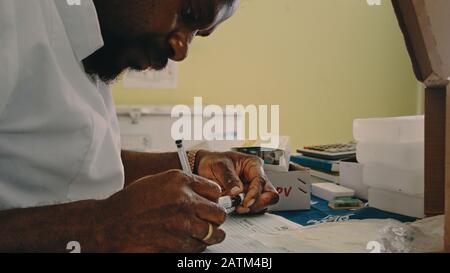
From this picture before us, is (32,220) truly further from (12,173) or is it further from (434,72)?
(434,72)

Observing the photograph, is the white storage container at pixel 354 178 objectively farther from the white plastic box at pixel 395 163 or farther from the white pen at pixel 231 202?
the white pen at pixel 231 202

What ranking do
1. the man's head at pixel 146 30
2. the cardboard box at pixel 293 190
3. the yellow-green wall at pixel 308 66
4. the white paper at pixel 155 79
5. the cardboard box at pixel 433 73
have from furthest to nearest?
the yellow-green wall at pixel 308 66
the white paper at pixel 155 79
the cardboard box at pixel 293 190
the man's head at pixel 146 30
the cardboard box at pixel 433 73

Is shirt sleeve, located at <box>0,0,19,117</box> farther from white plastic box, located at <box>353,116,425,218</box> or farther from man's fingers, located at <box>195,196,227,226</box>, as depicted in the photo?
white plastic box, located at <box>353,116,425,218</box>

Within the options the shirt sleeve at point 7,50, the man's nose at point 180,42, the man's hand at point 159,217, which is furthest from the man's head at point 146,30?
the man's hand at point 159,217

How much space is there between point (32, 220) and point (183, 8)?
460 millimetres

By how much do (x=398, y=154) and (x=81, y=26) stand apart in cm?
61

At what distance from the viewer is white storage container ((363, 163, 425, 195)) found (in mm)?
721

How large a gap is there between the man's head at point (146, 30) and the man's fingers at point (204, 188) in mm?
304

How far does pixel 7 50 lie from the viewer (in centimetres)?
44

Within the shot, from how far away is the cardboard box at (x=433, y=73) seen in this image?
53 cm

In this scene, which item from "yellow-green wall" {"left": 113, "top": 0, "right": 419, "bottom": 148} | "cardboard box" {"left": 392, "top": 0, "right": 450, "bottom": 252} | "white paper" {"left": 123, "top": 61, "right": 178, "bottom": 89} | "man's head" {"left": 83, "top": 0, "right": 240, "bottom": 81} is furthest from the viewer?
"yellow-green wall" {"left": 113, "top": 0, "right": 419, "bottom": 148}

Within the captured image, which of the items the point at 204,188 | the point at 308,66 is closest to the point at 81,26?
the point at 204,188

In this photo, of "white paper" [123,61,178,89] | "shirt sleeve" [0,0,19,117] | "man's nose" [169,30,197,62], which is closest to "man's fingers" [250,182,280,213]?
"man's nose" [169,30,197,62]

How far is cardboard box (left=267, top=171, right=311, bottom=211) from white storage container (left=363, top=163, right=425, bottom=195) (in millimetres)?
134
